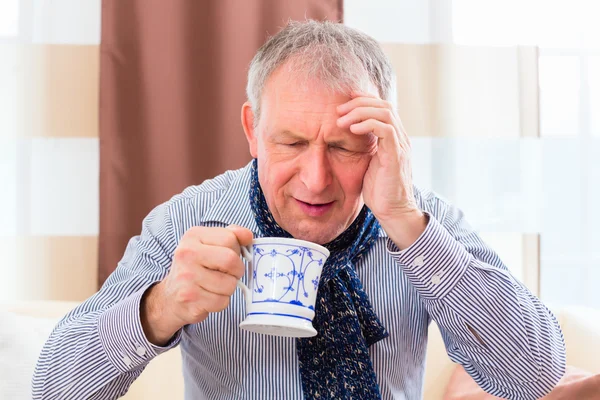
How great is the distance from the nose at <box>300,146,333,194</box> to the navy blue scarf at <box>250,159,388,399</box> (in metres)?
0.17

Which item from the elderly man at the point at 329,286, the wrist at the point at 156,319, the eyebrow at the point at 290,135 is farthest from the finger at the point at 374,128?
the wrist at the point at 156,319

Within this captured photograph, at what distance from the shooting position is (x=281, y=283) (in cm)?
102

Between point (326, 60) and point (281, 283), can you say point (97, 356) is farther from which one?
point (326, 60)

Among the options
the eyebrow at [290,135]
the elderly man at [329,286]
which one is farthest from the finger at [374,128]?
the eyebrow at [290,135]

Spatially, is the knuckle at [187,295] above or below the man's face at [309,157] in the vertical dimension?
below

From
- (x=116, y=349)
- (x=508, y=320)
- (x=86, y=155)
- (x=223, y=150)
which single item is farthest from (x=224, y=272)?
(x=86, y=155)

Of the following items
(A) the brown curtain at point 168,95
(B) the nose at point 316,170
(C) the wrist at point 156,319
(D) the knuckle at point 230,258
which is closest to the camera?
(D) the knuckle at point 230,258

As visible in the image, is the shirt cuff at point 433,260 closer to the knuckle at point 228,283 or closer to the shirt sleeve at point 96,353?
the knuckle at point 228,283

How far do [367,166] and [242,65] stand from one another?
139 cm

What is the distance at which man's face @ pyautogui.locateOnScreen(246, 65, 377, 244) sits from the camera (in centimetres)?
124

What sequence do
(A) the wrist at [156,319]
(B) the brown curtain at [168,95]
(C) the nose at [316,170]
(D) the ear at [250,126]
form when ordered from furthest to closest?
(B) the brown curtain at [168,95] → (D) the ear at [250,126] → (C) the nose at [316,170] → (A) the wrist at [156,319]

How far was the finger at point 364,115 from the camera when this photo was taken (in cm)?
118

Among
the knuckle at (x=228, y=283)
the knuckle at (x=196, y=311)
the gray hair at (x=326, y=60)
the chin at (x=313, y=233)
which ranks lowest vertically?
the knuckle at (x=196, y=311)

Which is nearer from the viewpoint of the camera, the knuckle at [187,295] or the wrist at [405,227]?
the knuckle at [187,295]
